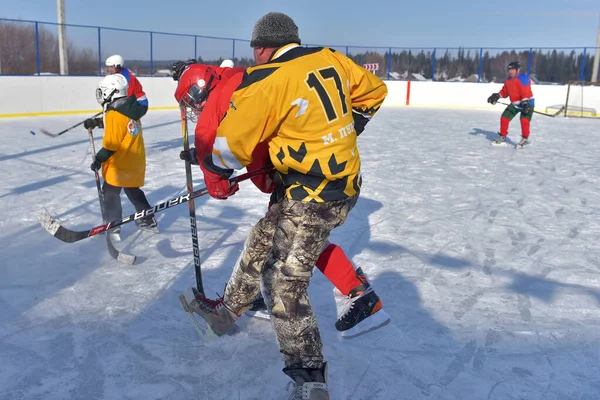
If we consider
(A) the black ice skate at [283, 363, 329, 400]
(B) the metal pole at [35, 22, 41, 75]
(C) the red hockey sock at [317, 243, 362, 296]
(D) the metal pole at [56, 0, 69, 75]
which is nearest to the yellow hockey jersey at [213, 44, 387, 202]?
(C) the red hockey sock at [317, 243, 362, 296]

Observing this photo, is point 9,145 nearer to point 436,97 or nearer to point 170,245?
point 170,245

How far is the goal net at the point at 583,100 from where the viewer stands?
14859mm

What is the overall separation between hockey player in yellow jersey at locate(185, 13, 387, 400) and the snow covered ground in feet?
1.33

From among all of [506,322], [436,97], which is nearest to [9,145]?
[506,322]

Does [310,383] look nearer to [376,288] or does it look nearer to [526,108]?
[376,288]

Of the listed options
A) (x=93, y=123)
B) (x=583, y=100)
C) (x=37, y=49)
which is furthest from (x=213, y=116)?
(x=583, y=100)

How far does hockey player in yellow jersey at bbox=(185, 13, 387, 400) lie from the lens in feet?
5.65

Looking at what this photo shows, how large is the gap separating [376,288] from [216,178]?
1.60 metres

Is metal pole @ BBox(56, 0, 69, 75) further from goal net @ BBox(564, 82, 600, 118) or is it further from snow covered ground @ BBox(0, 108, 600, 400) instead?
goal net @ BBox(564, 82, 600, 118)

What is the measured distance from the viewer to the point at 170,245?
3.83m

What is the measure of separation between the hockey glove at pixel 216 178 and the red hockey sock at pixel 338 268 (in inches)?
24.2

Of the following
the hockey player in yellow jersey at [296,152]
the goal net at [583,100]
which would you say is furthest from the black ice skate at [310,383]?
the goal net at [583,100]

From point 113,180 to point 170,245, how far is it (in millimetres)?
631

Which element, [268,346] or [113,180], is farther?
[113,180]
